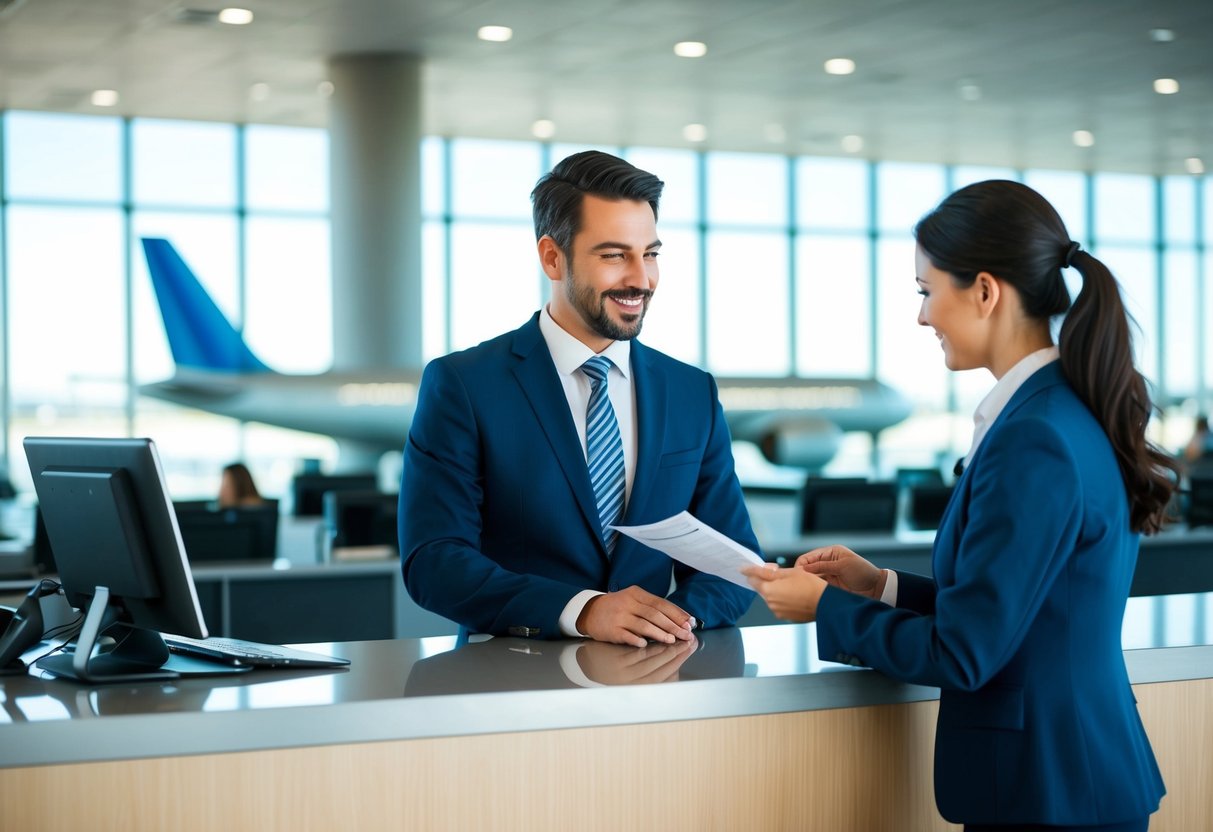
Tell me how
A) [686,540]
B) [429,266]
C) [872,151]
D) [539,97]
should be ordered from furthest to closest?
1. [872,151]
2. [429,266]
3. [539,97]
4. [686,540]

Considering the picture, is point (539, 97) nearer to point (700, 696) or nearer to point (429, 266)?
point (429, 266)

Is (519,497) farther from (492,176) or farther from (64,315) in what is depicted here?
(492,176)

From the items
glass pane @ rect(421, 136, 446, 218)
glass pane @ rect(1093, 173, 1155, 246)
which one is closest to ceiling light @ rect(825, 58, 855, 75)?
glass pane @ rect(421, 136, 446, 218)

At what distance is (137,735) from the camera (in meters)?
1.48

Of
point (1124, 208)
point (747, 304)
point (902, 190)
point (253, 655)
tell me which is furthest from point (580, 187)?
point (1124, 208)

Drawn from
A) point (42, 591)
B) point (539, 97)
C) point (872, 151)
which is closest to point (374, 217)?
point (539, 97)

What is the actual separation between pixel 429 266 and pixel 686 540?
38.7ft

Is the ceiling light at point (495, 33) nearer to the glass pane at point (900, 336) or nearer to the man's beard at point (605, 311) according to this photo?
the glass pane at point (900, 336)

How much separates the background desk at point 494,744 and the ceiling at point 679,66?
26.4 ft

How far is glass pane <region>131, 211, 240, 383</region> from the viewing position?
41.0ft

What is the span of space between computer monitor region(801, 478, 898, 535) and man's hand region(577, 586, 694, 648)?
4344 millimetres

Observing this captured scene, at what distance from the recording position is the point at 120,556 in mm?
1777

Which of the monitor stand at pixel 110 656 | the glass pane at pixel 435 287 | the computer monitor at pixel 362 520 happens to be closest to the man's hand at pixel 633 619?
the monitor stand at pixel 110 656

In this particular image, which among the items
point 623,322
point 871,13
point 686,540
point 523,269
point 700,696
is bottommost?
point 700,696
